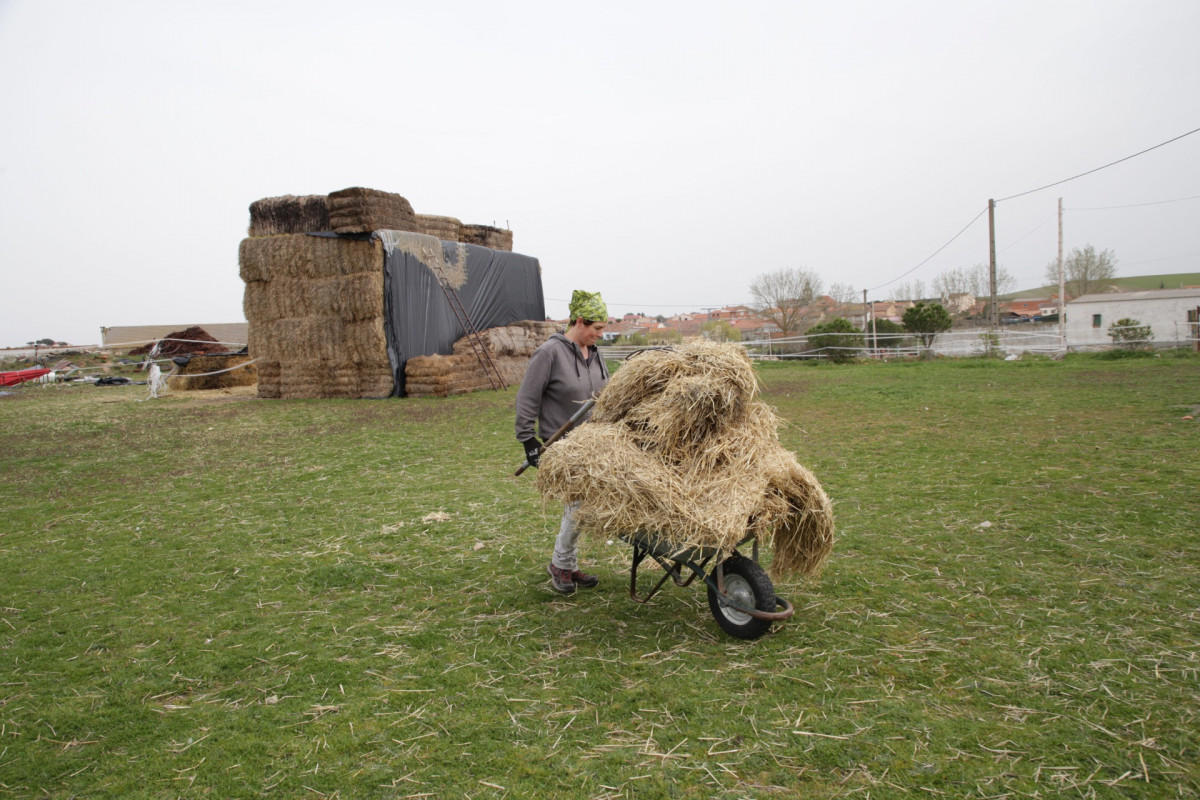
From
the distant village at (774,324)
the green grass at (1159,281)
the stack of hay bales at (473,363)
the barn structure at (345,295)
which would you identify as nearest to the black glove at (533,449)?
the stack of hay bales at (473,363)

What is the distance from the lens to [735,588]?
3521 mm

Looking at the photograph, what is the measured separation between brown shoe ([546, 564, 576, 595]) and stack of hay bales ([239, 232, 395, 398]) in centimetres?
1221

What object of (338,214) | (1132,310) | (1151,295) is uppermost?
(338,214)

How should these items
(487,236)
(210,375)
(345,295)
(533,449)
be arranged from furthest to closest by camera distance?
(487,236), (210,375), (345,295), (533,449)

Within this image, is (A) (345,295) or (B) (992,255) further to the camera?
(B) (992,255)

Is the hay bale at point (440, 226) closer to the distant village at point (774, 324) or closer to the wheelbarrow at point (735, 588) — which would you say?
the distant village at point (774, 324)

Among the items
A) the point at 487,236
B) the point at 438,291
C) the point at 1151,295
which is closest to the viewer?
the point at 438,291

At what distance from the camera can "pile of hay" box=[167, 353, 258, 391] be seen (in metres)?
19.6

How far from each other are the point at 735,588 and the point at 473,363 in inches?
566

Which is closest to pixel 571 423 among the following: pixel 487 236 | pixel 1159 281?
pixel 487 236

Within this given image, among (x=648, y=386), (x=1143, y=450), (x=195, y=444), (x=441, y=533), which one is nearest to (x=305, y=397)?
(x=195, y=444)

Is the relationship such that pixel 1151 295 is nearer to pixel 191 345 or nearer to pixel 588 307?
pixel 588 307

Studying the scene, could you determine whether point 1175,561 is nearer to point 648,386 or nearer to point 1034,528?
point 1034,528

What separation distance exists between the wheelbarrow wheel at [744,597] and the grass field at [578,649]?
13cm
